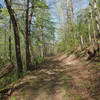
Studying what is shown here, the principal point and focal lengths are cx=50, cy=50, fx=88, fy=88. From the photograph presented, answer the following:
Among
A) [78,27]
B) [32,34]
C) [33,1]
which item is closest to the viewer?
[33,1]

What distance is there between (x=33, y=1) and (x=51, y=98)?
684cm

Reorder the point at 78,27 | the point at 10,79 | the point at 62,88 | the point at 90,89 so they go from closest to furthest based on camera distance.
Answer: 1. the point at 90,89
2. the point at 62,88
3. the point at 10,79
4. the point at 78,27

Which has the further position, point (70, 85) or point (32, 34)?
point (32, 34)

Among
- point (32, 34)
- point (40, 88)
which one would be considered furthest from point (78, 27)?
point (40, 88)

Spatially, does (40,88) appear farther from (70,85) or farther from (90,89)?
(90,89)

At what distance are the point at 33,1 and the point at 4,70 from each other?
5.68m

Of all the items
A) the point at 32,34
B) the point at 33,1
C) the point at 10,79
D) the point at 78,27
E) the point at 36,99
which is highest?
the point at 33,1

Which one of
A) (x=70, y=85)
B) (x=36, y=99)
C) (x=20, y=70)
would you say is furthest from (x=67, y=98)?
(x=20, y=70)

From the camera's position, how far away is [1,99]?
3.44 meters

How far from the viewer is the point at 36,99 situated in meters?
3.38

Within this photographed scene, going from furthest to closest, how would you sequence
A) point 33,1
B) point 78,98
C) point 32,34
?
point 32,34, point 33,1, point 78,98

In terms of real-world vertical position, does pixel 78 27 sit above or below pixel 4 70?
above

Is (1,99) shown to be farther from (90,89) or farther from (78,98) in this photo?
(90,89)

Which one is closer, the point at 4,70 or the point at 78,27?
the point at 4,70
